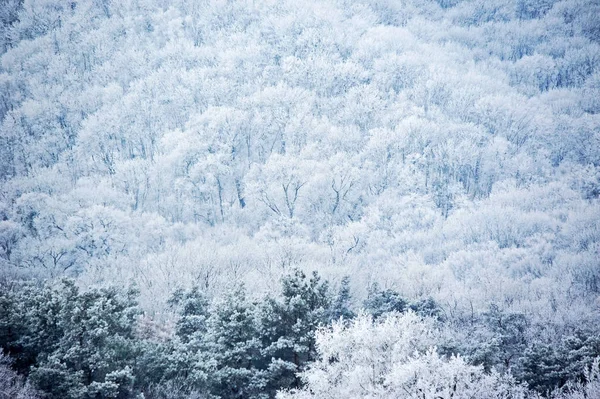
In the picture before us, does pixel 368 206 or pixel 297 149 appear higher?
pixel 297 149

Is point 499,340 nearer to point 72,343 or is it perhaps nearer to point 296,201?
point 72,343

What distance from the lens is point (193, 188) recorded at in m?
86.1

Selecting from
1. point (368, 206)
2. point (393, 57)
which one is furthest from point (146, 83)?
point (368, 206)

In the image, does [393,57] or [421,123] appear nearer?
[421,123]

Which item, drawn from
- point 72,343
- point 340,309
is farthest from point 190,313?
point 340,309

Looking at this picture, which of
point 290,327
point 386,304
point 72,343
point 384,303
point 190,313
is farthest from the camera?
point 384,303

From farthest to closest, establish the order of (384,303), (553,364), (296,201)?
(296,201) → (384,303) → (553,364)

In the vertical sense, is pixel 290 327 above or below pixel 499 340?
above

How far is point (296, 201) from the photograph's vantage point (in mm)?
81625

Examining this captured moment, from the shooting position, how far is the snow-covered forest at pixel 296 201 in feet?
89.5

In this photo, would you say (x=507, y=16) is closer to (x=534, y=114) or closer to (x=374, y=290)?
(x=534, y=114)

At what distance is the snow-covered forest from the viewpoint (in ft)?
89.5

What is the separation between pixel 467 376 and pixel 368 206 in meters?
61.4

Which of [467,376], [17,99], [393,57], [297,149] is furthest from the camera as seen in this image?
[393,57]
